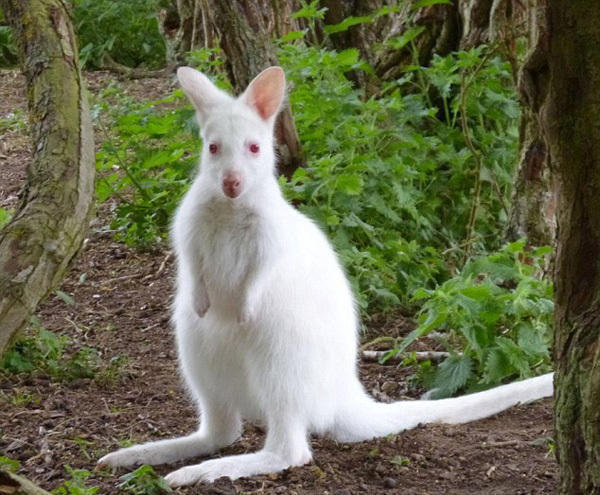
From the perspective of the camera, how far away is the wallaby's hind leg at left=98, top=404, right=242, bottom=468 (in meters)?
3.48

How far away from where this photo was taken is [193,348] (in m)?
3.61

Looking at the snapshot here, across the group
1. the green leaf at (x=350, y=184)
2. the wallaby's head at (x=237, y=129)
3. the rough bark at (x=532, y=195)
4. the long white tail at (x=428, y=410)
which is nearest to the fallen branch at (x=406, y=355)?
the long white tail at (x=428, y=410)

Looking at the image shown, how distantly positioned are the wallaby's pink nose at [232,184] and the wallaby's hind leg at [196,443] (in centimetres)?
77

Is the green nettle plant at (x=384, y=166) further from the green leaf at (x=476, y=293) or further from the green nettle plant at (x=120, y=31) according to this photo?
the green nettle plant at (x=120, y=31)

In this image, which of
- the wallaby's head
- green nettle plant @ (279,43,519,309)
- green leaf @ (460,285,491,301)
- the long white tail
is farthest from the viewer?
green nettle plant @ (279,43,519,309)

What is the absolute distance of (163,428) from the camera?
3992 mm

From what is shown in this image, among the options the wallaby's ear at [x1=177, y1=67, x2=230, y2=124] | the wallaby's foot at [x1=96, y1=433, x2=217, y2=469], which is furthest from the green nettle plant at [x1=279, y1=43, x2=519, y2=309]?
the wallaby's ear at [x1=177, y1=67, x2=230, y2=124]

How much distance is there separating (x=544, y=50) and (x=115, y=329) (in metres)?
3.21

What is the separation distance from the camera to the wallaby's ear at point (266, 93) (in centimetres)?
359

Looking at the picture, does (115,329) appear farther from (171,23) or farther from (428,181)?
(171,23)

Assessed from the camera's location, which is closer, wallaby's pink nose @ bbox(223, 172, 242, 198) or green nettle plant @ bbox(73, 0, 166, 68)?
wallaby's pink nose @ bbox(223, 172, 242, 198)

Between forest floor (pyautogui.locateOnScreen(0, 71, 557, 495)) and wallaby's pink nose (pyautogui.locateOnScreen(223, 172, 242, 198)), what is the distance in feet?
2.94

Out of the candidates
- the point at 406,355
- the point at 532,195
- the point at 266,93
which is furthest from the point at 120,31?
the point at 266,93

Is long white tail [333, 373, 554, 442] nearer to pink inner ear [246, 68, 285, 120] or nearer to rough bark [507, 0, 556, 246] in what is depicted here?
pink inner ear [246, 68, 285, 120]
